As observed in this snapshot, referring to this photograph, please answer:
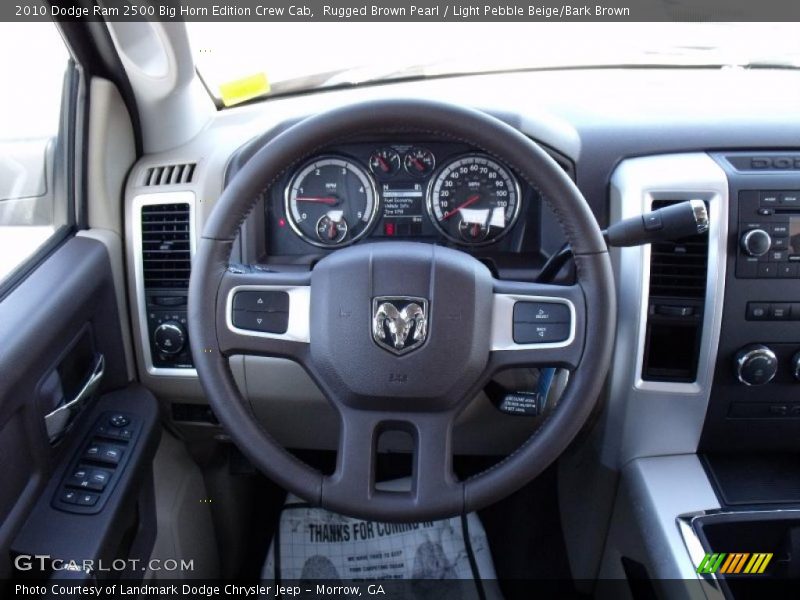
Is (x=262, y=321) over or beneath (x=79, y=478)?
over

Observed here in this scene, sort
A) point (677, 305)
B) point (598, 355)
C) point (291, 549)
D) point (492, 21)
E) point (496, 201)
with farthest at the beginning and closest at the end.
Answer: point (291, 549) < point (492, 21) < point (496, 201) < point (677, 305) < point (598, 355)

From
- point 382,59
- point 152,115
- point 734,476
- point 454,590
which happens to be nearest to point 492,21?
point 382,59

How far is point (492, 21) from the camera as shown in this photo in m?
1.70

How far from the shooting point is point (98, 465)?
4.35 feet

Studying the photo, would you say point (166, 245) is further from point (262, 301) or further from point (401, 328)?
point (401, 328)

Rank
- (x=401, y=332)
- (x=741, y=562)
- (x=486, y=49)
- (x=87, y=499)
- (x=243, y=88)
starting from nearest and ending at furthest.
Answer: (x=401, y=332), (x=87, y=499), (x=741, y=562), (x=243, y=88), (x=486, y=49)

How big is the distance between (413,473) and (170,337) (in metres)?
0.66

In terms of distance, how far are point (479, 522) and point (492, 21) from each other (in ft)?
4.14

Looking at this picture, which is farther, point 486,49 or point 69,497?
point 486,49

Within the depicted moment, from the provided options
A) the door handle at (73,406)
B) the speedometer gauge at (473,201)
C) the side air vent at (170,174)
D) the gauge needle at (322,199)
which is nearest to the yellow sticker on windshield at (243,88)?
the side air vent at (170,174)

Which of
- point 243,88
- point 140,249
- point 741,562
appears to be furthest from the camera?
point 243,88

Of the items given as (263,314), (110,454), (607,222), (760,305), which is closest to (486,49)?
(607,222)

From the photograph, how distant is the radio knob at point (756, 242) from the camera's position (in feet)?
4.21

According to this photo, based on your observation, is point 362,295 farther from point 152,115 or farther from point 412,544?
point 412,544
